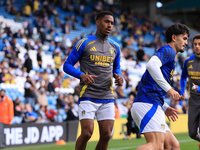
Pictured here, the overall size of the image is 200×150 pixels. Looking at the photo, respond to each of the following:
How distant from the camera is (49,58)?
58.3 ft

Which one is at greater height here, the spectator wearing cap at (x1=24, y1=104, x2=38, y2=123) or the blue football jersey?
the blue football jersey

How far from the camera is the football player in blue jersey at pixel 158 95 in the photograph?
4.01 m

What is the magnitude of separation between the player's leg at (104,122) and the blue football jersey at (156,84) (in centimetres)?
84

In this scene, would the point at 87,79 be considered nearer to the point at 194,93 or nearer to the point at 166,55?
the point at 166,55

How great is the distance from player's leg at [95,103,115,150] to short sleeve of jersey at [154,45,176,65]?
4.23ft

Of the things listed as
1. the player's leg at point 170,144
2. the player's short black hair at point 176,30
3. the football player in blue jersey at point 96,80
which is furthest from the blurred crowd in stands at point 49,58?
the player's leg at point 170,144

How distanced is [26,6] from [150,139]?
19036mm

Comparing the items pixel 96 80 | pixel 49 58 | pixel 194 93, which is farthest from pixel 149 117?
pixel 49 58

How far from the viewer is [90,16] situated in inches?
1046

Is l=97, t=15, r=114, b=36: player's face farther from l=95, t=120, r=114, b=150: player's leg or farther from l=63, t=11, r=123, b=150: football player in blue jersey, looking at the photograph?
l=95, t=120, r=114, b=150: player's leg

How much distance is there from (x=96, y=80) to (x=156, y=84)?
1077 millimetres

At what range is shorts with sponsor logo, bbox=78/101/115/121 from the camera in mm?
4891

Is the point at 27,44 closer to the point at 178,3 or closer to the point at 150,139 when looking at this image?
the point at 150,139

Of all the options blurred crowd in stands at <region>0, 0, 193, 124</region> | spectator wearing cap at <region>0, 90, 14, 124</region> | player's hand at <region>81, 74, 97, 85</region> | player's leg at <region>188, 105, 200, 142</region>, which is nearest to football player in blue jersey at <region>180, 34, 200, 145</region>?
player's leg at <region>188, 105, 200, 142</region>
